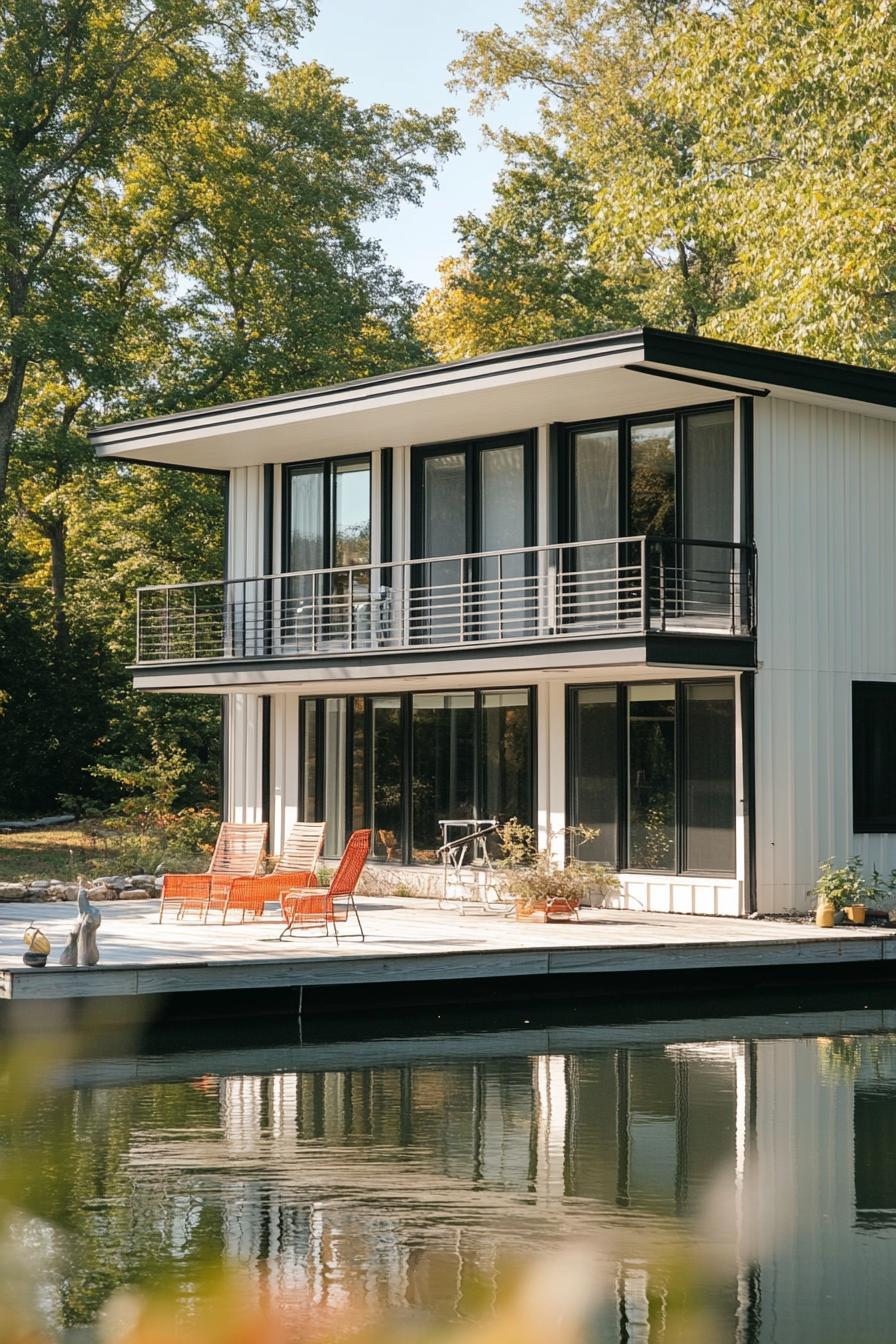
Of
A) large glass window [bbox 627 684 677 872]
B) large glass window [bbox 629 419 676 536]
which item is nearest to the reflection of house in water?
large glass window [bbox 627 684 677 872]

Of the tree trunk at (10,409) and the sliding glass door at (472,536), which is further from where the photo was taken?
the tree trunk at (10,409)

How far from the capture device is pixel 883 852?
17734 millimetres

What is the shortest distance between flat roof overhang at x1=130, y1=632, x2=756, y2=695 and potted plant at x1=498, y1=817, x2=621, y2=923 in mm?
1735

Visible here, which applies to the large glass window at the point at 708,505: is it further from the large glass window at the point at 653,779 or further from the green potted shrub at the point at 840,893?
the green potted shrub at the point at 840,893

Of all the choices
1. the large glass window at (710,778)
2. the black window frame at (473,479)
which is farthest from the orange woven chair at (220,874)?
the large glass window at (710,778)

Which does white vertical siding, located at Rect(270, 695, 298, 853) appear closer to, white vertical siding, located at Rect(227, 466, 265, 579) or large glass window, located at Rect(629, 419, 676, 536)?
white vertical siding, located at Rect(227, 466, 265, 579)

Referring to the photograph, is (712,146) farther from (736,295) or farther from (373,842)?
(373,842)

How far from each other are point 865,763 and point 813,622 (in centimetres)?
158

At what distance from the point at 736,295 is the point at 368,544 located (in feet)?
55.3

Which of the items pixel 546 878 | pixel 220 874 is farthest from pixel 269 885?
pixel 546 878

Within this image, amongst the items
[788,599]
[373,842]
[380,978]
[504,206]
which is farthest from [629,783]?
[504,206]

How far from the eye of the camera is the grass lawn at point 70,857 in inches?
888

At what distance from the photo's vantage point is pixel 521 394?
17562 millimetres

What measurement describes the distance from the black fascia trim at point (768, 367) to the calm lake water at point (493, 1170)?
6.38 m
